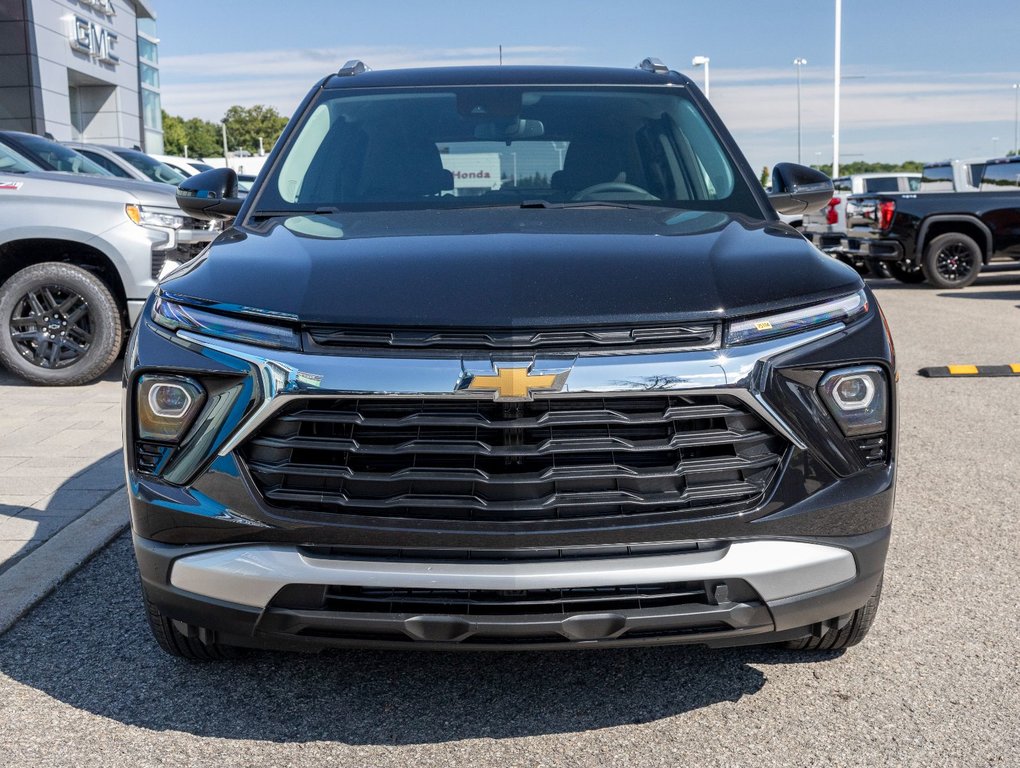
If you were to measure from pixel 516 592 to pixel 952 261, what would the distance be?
15326 millimetres

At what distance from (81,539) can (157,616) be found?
65.6 inches

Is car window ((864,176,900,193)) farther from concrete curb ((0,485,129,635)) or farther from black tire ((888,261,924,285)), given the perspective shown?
concrete curb ((0,485,129,635))

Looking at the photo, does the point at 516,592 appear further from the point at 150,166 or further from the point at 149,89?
the point at 149,89

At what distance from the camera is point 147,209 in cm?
835

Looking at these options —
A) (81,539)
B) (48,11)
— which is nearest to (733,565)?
(81,539)

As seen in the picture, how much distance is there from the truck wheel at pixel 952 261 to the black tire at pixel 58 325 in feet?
38.9

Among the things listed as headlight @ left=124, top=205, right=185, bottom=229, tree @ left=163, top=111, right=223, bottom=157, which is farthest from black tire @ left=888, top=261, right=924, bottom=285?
tree @ left=163, top=111, right=223, bottom=157

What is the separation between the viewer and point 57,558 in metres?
4.30

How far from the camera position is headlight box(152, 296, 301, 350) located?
2.67 m

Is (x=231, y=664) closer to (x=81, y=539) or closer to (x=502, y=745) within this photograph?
(x=502, y=745)

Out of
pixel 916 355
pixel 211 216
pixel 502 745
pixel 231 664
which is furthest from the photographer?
pixel 916 355

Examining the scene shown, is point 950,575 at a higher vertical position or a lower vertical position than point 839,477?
lower

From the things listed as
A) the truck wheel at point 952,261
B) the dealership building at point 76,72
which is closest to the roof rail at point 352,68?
the truck wheel at point 952,261

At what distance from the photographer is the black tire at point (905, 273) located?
17.1 meters
